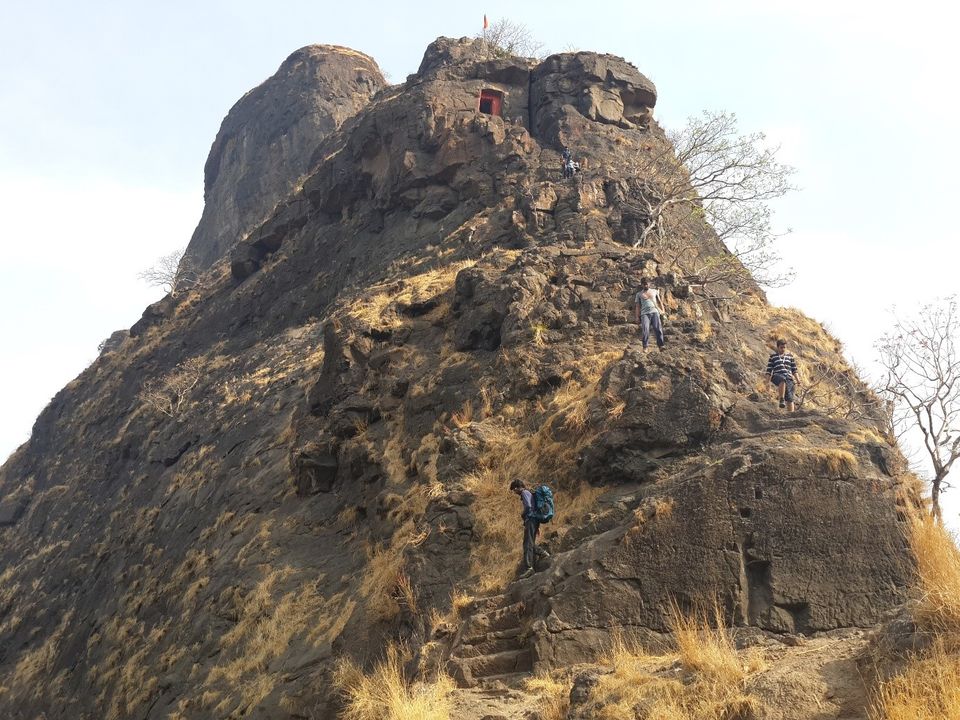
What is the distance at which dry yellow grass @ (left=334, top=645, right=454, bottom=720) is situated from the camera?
966cm

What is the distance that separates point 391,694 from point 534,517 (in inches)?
124

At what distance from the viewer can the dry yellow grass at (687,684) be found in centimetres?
830

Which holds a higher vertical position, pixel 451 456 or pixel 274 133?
pixel 274 133

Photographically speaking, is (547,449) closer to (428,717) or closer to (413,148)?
(428,717)

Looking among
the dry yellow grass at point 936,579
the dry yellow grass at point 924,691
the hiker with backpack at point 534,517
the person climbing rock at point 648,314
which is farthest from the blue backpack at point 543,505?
the dry yellow grass at point 924,691

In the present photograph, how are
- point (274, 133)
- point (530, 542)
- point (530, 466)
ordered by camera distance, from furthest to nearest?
point (274, 133)
point (530, 466)
point (530, 542)

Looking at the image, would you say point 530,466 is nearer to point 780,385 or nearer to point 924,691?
point 780,385

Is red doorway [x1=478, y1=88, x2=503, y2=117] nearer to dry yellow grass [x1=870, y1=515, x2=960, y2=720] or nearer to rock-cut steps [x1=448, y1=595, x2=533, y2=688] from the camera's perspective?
rock-cut steps [x1=448, y1=595, x2=533, y2=688]

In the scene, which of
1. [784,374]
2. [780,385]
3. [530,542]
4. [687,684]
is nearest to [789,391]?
[784,374]

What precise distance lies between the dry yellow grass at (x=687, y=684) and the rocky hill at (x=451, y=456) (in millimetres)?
497

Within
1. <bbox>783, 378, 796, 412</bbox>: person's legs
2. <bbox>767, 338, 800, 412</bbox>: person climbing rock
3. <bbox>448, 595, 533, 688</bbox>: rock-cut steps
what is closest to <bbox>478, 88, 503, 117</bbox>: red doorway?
<bbox>767, 338, 800, 412</bbox>: person climbing rock

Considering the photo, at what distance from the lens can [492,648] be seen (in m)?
11.0

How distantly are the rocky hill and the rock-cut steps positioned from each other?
4cm

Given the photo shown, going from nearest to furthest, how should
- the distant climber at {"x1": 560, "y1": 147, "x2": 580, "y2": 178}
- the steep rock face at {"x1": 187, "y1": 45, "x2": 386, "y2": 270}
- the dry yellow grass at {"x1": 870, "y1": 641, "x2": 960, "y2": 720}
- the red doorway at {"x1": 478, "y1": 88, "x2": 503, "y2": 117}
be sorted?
the dry yellow grass at {"x1": 870, "y1": 641, "x2": 960, "y2": 720}, the distant climber at {"x1": 560, "y1": 147, "x2": 580, "y2": 178}, the red doorway at {"x1": 478, "y1": 88, "x2": 503, "y2": 117}, the steep rock face at {"x1": 187, "y1": 45, "x2": 386, "y2": 270}
